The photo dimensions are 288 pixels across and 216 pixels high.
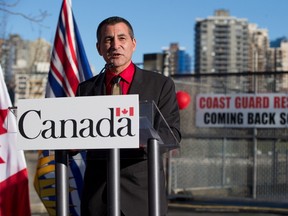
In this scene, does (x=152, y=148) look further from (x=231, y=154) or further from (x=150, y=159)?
(x=231, y=154)

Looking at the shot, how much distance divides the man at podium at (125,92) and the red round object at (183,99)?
9.62 metres

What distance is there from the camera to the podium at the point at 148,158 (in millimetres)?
3330

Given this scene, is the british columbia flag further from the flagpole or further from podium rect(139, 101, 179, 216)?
podium rect(139, 101, 179, 216)

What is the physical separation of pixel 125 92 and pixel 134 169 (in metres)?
0.42

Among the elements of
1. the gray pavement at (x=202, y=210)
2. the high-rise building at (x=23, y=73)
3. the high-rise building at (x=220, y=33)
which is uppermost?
the high-rise building at (x=220, y=33)

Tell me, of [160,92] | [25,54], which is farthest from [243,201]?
[25,54]

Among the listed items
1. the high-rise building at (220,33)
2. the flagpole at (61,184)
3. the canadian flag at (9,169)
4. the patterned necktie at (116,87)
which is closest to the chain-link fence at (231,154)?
the canadian flag at (9,169)

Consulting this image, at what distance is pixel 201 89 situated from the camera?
45.8 feet

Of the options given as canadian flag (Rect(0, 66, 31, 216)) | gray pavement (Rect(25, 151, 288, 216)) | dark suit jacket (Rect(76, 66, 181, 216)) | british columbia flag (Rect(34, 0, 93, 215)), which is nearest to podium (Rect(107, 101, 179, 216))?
dark suit jacket (Rect(76, 66, 181, 216))

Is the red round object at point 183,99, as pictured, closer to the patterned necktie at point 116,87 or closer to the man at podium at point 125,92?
the man at podium at point 125,92

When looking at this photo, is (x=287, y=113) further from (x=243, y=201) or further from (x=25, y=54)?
(x=25, y=54)

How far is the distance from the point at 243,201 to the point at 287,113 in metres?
1.96

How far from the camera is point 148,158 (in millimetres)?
3328

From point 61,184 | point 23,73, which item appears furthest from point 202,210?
point 23,73
